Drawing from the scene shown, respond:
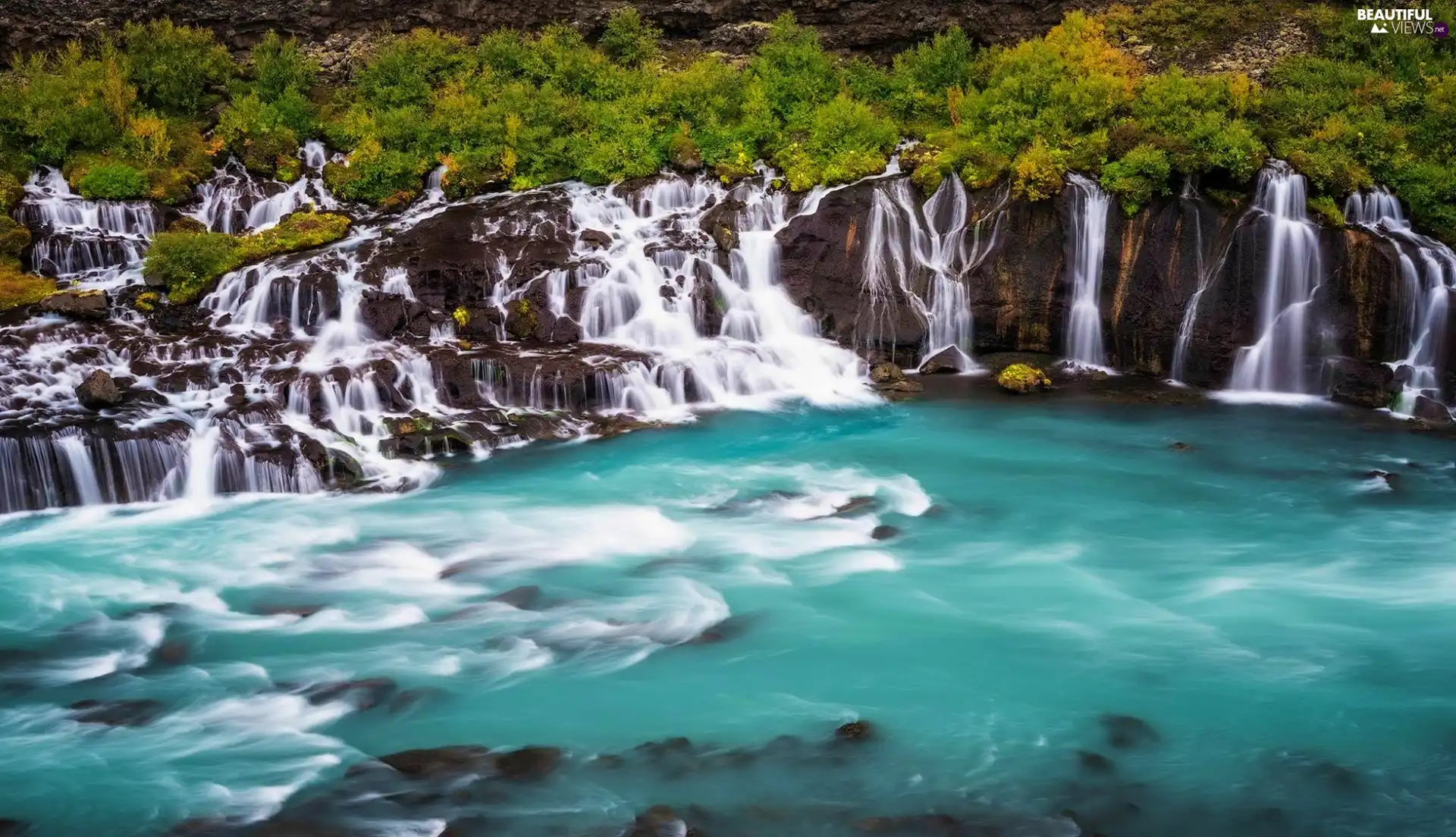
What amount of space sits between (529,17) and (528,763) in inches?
847

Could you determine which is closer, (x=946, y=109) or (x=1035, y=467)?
(x=1035, y=467)

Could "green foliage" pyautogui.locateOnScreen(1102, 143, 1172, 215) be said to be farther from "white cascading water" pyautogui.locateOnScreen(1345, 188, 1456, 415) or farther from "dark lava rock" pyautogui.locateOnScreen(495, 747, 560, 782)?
"dark lava rock" pyautogui.locateOnScreen(495, 747, 560, 782)

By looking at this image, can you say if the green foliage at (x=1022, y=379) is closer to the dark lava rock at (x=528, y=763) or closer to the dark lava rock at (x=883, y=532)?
the dark lava rock at (x=883, y=532)

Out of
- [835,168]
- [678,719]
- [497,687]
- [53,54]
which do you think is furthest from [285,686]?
[53,54]

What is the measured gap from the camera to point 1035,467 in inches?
537

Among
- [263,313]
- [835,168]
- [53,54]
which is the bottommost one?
[263,313]

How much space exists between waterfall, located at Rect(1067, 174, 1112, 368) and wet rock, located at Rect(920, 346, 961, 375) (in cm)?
181

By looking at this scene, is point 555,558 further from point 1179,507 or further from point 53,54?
point 53,54

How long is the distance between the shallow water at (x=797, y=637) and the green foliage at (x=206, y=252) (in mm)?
6138

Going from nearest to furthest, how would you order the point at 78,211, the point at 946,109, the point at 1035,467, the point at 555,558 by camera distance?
the point at 555,558, the point at 1035,467, the point at 78,211, the point at 946,109

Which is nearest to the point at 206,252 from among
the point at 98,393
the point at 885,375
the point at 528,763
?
the point at 98,393

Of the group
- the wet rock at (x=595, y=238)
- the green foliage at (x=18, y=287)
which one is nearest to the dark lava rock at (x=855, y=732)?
the wet rock at (x=595, y=238)

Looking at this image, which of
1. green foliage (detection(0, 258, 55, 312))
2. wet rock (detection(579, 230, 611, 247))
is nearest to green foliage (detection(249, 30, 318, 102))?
green foliage (detection(0, 258, 55, 312))

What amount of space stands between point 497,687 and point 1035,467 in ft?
25.7
